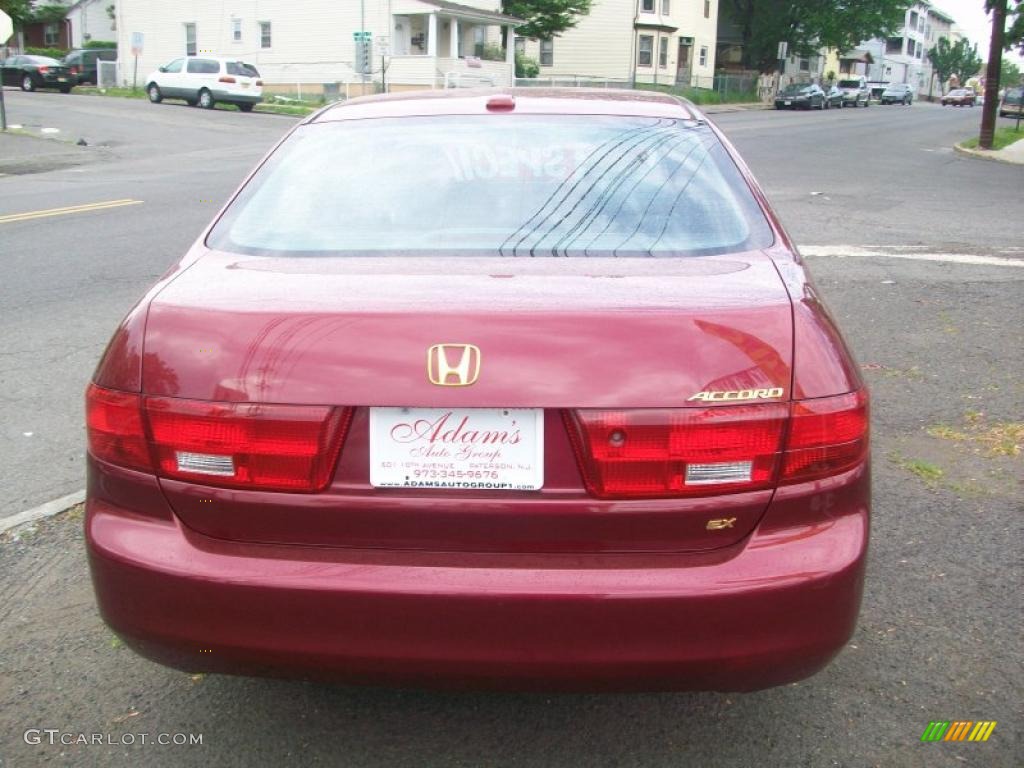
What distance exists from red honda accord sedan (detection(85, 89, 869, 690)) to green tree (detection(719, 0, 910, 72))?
210ft

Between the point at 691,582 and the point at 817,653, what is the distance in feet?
1.20

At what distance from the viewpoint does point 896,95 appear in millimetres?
77125

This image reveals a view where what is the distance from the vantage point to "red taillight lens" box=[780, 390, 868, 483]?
88.6 inches

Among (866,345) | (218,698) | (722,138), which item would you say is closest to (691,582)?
(218,698)

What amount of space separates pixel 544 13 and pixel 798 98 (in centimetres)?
1542

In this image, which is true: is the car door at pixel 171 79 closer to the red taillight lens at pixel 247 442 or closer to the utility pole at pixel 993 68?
the utility pole at pixel 993 68

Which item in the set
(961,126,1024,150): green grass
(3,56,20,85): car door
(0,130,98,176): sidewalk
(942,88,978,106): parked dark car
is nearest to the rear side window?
(3,56,20,85): car door

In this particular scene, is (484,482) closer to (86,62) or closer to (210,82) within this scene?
(210,82)

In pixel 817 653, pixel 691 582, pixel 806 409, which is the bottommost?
pixel 817 653

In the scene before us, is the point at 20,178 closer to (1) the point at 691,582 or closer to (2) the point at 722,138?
(2) the point at 722,138

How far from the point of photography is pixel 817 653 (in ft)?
7.57

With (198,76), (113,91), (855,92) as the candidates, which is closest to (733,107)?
(855,92)

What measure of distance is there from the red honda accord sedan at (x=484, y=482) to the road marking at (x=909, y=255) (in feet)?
26.7

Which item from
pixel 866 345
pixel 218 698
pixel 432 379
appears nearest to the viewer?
pixel 432 379
